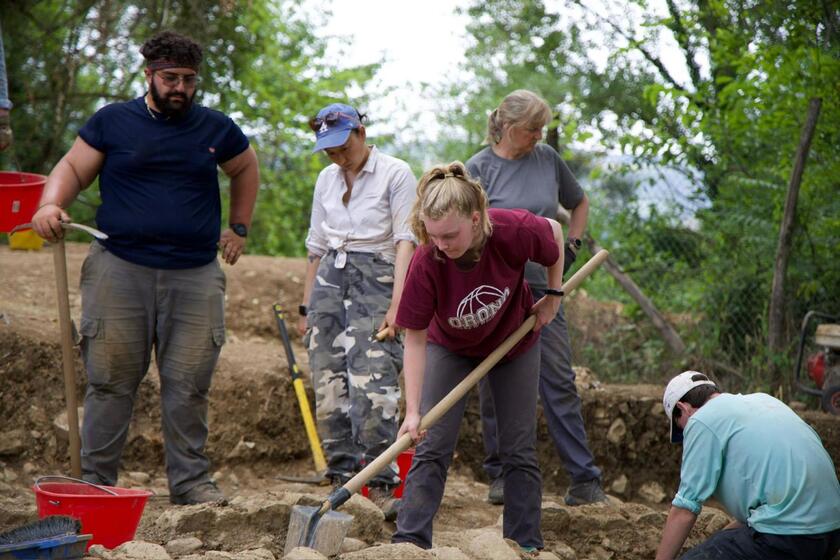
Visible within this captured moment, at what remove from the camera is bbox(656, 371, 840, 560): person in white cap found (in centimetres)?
338

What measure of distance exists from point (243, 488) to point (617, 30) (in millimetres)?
6371

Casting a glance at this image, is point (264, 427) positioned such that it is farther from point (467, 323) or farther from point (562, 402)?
point (467, 323)

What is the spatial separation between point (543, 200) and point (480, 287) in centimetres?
122

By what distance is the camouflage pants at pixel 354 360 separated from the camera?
4.74 m

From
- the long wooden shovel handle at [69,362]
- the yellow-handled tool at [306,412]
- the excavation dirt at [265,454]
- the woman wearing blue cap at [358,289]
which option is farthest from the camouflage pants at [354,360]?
the long wooden shovel handle at [69,362]

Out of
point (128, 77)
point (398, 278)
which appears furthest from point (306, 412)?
point (128, 77)

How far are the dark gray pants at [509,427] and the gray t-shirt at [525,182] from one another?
0.84 meters

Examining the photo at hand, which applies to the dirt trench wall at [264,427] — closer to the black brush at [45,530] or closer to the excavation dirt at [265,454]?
the excavation dirt at [265,454]

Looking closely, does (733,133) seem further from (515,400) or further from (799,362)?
(515,400)

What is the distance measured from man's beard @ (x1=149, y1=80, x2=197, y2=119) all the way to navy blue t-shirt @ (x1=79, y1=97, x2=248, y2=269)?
51 millimetres

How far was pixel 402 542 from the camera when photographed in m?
3.69

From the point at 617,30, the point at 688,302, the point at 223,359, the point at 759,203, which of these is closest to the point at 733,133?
the point at 759,203

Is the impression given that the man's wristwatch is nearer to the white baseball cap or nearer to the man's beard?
the man's beard

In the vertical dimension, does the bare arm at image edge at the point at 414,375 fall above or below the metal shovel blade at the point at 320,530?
above
